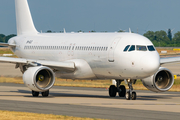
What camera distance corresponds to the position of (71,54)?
34000 mm

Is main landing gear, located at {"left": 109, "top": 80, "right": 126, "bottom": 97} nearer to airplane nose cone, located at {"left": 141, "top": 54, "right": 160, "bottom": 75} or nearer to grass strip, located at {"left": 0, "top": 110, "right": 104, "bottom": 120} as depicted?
airplane nose cone, located at {"left": 141, "top": 54, "right": 160, "bottom": 75}

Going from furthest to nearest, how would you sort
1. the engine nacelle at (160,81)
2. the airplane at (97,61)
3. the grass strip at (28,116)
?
the engine nacelle at (160,81)
the airplane at (97,61)
the grass strip at (28,116)

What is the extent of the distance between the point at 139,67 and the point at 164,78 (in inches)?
220

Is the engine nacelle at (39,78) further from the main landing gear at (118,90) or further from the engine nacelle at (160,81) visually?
the engine nacelle at (160,81)

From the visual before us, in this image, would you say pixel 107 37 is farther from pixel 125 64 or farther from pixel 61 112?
pixel 61 112

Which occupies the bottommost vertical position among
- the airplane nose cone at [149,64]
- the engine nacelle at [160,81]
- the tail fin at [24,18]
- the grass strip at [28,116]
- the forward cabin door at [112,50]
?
the grass strip at [28,116]

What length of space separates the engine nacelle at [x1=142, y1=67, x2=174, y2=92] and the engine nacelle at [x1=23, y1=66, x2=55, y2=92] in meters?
7.43

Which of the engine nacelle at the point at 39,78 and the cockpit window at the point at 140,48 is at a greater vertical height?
the cockpit window at the point at 140,48

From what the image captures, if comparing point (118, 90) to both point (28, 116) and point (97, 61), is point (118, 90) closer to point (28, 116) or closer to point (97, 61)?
point (97, 61)

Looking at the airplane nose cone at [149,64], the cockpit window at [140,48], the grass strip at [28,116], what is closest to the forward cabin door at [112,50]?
the cockpit window at [140,48]

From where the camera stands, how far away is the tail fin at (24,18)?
42.9m

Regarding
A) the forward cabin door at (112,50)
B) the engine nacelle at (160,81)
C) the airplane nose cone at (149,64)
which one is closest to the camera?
the airplane nose cone at (149,64)

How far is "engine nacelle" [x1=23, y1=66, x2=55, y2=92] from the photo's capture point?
1174 inches

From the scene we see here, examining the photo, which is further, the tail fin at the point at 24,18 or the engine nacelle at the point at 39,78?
the tail fin at the point at 24,18
